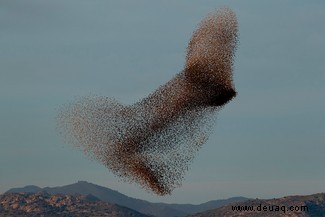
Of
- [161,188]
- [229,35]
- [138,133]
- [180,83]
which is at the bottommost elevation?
[161,188]

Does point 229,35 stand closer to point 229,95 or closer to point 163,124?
point 229,95

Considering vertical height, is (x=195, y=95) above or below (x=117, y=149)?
above

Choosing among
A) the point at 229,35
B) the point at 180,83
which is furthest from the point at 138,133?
the point at 229,35

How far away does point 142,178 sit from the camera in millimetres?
91688

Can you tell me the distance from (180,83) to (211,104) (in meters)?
5.30

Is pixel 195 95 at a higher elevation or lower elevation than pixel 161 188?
higher

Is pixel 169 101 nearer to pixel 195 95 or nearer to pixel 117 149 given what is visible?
pixel 195 95

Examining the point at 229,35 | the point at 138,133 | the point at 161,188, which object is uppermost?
the point at 229,35

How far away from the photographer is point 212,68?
292 feet

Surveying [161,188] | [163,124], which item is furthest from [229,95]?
[161,188]

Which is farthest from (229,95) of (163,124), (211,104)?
(163,124)

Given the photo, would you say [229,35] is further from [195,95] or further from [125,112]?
[125,112]

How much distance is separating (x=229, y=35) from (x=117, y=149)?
22055mm

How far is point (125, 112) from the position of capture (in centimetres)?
9144
